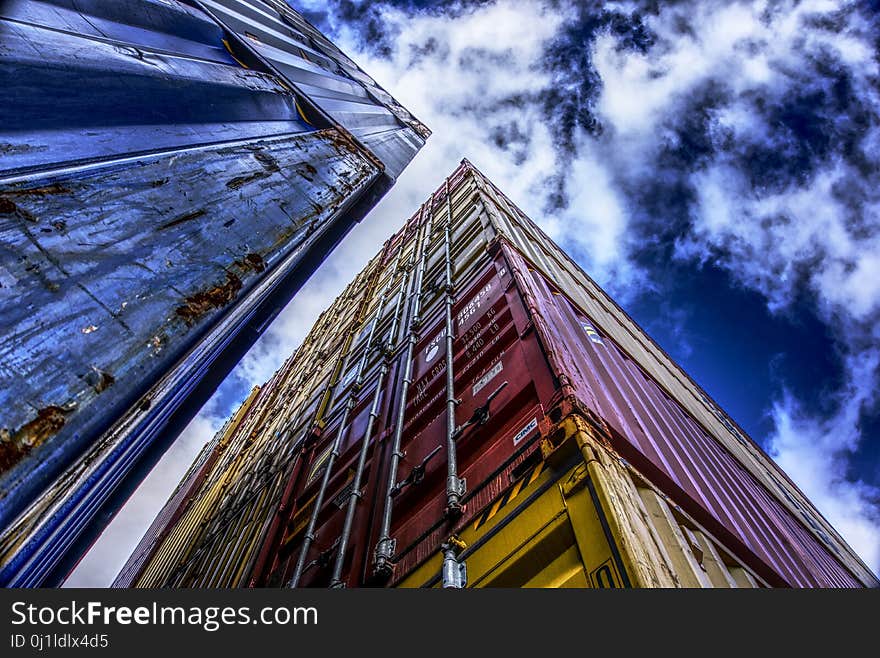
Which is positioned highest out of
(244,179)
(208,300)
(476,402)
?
(476,402)

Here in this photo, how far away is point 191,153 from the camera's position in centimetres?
183

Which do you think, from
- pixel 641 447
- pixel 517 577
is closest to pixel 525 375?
pixel 641 447

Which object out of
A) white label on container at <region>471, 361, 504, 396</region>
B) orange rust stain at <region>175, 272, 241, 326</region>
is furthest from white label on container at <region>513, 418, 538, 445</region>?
orange rust stain at <region>175, 272, 241, 326</region>

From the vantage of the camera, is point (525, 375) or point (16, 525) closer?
point (16, 525)

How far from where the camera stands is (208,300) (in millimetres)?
1503

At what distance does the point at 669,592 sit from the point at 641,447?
A: 1.24 m

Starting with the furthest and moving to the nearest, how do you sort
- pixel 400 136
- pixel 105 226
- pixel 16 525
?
pixel 400 136 < pixel 105 226 < pixel 16 525

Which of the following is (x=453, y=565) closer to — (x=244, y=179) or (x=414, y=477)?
(x=414, y=477)

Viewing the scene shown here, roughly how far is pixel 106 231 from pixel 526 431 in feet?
6.39

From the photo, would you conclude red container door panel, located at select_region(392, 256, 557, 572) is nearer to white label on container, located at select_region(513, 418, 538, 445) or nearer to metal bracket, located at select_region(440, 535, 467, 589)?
white label on container, located at select_region(513, 418, 538, 445)

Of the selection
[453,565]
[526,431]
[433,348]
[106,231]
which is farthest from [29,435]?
[433,348]

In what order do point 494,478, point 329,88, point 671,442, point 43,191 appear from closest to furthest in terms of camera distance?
point 43,191 < point 494,478 < point 671,442 < point 329,88

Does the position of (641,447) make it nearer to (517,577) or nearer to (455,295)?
(517,577)

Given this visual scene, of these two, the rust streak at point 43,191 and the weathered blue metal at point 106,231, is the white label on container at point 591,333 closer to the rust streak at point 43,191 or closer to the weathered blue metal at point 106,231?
the weathered blue metal at point 106,231
